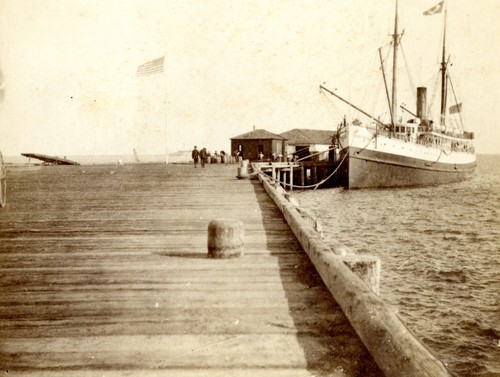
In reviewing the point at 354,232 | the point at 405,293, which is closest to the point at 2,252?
the point at 405,293

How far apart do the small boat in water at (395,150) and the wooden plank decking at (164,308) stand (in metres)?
32.5

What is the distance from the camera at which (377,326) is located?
3.23 meters

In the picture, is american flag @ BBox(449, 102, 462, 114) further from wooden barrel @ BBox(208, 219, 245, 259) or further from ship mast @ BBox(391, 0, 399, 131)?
wooden barrel @ BBox(208, 219, 245, 259)

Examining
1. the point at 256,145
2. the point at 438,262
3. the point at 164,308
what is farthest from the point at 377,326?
the point at 256,145

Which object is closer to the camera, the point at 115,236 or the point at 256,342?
the point at 256,342

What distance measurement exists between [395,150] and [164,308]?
40167mm

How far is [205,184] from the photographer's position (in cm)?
1922

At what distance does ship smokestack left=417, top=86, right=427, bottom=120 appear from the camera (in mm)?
51781

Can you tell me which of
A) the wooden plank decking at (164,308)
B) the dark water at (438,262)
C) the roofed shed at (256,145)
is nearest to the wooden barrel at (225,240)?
the wooden plank decking at (164,308)

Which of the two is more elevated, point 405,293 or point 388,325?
point 388,325

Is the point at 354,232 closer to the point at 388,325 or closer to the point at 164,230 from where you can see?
the point at 164,230

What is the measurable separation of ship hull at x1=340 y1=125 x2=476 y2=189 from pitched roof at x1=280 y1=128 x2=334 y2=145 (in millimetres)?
20883

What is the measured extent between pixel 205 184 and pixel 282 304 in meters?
14.9

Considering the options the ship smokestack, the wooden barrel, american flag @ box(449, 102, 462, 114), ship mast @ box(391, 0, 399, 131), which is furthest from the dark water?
american flag @ box(449, 102, 462, 114)
